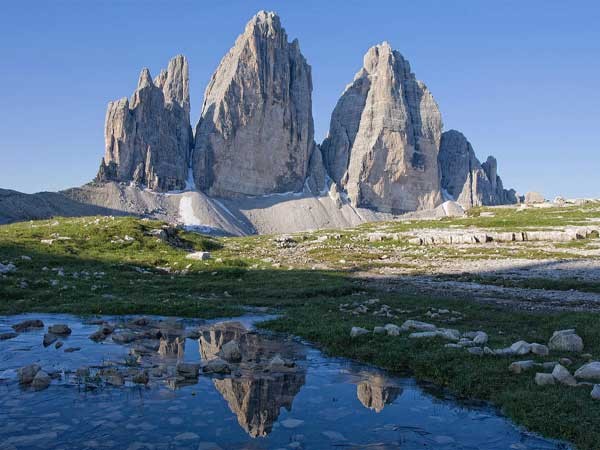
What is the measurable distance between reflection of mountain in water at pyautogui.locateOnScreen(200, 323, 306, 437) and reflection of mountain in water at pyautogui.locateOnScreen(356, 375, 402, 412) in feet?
4.87

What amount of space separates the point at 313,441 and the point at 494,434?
339 cm

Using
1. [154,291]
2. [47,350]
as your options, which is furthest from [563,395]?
[154,291]

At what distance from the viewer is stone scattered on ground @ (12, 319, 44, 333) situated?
17203 millimetres

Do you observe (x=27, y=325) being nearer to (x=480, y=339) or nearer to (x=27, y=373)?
(x=27, y=373)

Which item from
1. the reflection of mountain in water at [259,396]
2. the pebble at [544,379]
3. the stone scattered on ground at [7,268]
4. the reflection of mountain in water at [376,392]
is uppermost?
the stone scattered on ground at [7,268]

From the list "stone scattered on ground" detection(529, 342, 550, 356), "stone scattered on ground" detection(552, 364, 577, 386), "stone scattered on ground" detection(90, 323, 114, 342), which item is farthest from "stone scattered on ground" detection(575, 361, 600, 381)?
"stone scattered on ground" detection(90, 323, 114, 342)

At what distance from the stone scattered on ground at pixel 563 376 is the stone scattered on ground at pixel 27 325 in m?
16.1

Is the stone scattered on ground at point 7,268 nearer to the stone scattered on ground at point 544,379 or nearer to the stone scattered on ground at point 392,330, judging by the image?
the stone scattered on ground at point 392,330

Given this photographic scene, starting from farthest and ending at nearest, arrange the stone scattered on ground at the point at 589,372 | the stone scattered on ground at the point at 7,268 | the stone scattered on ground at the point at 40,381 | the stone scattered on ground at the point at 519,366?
the stone scattered on ground at the point at 7,268
the stone scattered on ground at the point at 519,366
the stone scattered on ground at the point at 40,381
the stone scattered on ground at the point at 589,372

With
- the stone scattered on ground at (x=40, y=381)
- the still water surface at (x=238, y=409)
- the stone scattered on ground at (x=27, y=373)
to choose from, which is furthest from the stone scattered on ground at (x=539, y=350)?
the stone scattered on ground at (x=27, y=373)

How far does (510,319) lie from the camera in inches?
749

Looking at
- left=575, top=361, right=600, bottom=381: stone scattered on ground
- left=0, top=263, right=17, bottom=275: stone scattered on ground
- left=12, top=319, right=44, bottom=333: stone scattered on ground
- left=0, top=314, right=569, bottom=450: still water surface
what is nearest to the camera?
left=0, top=314, right=569, bottom=450: still water surface

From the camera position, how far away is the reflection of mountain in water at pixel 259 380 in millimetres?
10094

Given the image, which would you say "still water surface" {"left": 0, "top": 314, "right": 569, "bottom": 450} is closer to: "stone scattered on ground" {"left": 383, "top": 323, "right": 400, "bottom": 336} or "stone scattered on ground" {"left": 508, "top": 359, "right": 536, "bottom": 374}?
"stone scattered on ground" {"left": 508, "top": 359, "right": 536, "bottom": 374}
